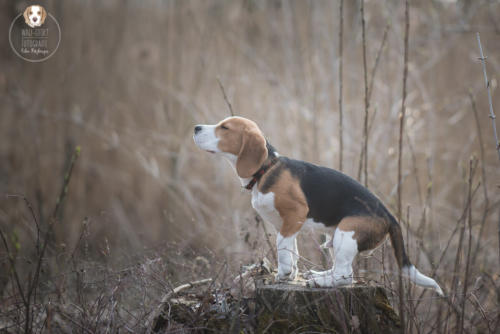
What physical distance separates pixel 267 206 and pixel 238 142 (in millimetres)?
352

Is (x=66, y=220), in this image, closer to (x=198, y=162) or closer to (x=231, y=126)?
(x=198, y=162)

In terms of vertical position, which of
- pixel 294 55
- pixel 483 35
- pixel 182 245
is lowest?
pixel 182 245

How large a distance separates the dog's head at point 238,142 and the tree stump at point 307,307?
1.95 feet

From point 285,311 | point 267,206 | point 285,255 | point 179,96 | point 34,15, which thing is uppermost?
point 34,15

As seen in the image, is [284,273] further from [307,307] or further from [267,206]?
[267,206]

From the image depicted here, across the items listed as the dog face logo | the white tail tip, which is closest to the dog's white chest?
the white tail tip

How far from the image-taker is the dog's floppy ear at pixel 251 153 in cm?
217

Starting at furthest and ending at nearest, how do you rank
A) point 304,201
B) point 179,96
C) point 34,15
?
point 179,96
point 34,15
point 304,201

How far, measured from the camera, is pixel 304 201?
2.17 meters

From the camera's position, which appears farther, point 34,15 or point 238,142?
point 34,15

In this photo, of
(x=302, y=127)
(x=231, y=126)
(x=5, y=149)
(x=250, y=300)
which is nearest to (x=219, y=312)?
(x=250, y=300)

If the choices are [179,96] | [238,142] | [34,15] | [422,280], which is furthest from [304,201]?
[179,96]

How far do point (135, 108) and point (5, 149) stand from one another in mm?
2072

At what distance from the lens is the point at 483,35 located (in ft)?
21.6
